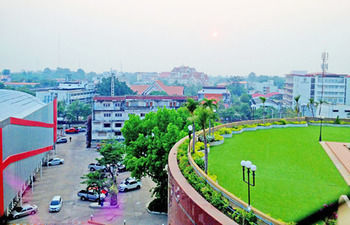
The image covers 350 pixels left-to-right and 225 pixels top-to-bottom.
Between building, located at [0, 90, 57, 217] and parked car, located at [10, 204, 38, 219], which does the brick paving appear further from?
parked car, located at [10, 204, 38, 219]

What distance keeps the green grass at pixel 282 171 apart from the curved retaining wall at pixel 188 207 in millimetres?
1060

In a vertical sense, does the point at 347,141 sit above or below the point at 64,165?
above

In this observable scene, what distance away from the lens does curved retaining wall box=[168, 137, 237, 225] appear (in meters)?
5.96

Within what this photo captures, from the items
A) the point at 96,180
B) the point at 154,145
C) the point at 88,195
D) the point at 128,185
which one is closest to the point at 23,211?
the point at 88,195

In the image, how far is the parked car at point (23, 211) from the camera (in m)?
14.0

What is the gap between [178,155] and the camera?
34.2 ft

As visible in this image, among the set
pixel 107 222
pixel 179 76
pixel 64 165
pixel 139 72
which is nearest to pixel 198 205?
pixel 107 222

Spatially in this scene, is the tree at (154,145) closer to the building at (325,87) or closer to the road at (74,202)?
the road at (74,202)

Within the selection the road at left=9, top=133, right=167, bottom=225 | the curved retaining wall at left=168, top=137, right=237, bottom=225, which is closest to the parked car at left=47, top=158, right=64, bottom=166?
the road at left=9, top=133, right=167, bottom=225

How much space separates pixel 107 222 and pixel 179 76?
356 feet

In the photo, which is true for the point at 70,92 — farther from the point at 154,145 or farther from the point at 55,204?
the point at 154,145

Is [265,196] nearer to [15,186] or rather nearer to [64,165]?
[15,186]

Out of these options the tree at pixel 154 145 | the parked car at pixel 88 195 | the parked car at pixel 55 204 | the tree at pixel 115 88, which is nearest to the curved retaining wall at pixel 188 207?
the tree at pixel 154 145

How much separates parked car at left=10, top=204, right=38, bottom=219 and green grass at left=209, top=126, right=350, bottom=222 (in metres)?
8.21
